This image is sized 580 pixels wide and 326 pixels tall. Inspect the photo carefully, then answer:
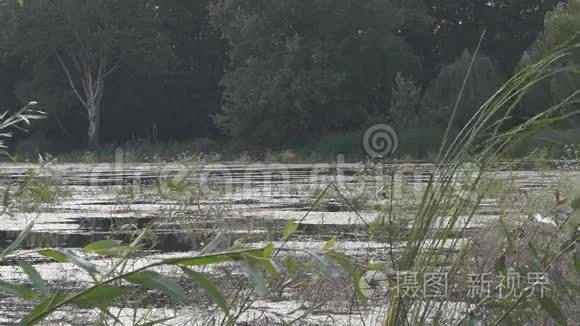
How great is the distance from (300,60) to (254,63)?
1.13 m

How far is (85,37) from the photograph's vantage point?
3281cm

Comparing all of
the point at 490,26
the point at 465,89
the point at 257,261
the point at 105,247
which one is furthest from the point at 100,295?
the point at 490,26

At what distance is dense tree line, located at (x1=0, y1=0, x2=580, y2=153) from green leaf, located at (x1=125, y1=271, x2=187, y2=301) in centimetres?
1964

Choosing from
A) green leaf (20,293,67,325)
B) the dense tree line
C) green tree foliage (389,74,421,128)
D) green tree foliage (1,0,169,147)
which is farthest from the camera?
green tree foliage (1,0,169,147)

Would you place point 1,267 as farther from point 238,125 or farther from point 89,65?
point 89,65

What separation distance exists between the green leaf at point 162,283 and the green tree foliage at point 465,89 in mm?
23227

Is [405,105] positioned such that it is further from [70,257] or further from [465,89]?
[70,257]

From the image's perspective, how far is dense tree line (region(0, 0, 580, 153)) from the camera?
2798 centimetres

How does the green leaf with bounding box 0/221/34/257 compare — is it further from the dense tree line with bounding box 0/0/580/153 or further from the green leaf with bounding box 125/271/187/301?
the dense tree line with bounding box 0/0/580/153

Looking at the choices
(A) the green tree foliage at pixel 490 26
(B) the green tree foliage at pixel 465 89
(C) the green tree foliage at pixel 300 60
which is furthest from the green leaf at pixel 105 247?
(A) the green tree foliage at pixel 490 26

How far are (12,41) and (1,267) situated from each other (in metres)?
29.3

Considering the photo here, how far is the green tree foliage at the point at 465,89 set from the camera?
24859 millimetres

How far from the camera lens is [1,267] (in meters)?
4.46

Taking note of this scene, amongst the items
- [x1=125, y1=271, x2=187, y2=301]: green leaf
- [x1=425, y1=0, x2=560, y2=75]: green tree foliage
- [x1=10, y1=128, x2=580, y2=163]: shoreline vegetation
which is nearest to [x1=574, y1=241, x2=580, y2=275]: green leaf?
[x1=125, y1=271, x2=187, y2=301]: green leaf
